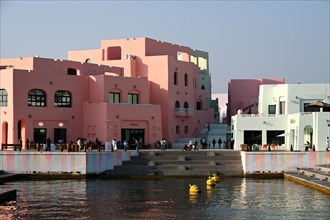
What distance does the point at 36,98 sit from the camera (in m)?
52.2

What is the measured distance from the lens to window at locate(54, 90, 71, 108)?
53344 millimetres

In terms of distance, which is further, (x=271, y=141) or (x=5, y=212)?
(x=271, y=141)

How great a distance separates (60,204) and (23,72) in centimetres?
2211

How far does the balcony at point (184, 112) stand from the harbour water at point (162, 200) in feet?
60.2

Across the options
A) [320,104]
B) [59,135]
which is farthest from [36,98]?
[320,104]

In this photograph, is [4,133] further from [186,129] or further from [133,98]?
[186,129]

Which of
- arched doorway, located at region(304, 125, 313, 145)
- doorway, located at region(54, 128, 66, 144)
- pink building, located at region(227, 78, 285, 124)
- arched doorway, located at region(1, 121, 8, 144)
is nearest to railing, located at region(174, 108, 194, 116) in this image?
pink building, located at region(227, 78, 285, 124)

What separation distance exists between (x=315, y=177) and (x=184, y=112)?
21539 millimetres

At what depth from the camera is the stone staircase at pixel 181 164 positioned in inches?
1763

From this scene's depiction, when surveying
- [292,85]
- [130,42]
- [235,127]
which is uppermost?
[130,42]

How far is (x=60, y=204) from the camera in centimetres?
3102

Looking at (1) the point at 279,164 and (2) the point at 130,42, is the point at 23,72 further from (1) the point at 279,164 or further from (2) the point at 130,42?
(1) the point at 279,164

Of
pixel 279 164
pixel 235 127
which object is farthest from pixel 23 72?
pixel 279 164

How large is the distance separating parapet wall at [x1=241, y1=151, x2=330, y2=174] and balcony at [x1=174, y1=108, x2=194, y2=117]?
15.4 m
